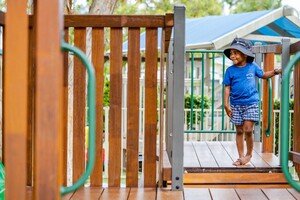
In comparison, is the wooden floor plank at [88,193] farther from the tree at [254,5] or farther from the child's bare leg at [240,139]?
the tree at [254,5]

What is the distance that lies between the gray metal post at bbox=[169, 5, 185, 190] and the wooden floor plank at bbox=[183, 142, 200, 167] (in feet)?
2.14

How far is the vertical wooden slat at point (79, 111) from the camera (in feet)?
11.8

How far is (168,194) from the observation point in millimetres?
3467

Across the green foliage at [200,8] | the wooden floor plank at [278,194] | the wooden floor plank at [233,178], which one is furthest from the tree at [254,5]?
the wooden floor plank at [278,194]

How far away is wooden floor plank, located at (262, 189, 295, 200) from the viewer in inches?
138

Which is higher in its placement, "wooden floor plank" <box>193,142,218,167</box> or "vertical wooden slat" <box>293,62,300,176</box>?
"vertical wooden slat" <box>293,62,300,176</box>

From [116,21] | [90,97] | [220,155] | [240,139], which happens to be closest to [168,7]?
[220,155]

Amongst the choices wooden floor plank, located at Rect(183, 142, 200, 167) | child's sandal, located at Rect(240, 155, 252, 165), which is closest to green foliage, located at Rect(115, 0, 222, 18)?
wooden floor plank, located at Rect(183, 142, 200, 167)

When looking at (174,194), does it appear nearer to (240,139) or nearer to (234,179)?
(234,179)

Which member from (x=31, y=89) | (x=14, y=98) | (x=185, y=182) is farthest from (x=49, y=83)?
(x=185, y=182)

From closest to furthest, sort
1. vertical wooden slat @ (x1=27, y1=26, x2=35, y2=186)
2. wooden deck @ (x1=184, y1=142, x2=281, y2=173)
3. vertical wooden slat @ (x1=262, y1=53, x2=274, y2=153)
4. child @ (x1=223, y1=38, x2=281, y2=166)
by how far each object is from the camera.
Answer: vertical wooden slat @ (x1=27, y1=26, x2=35, y2=186) < wooden deck @ (x1=184, y1=142, x2=281, y2=173) < child @ (x1=223, y1=38, x2=281, y2=166) < vertical wooden slat @ (x1=262, y1=53, x2=274, y2=153)

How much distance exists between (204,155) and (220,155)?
147 millimetres

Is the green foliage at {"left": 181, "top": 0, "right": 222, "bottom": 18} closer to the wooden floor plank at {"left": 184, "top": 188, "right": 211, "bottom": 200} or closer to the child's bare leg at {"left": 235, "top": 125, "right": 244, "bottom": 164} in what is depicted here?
the child's bare leg at {"left": 235, "top": 125, "right": 244, "bottom": 164}

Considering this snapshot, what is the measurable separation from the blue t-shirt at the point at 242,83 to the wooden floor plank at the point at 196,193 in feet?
2.90
